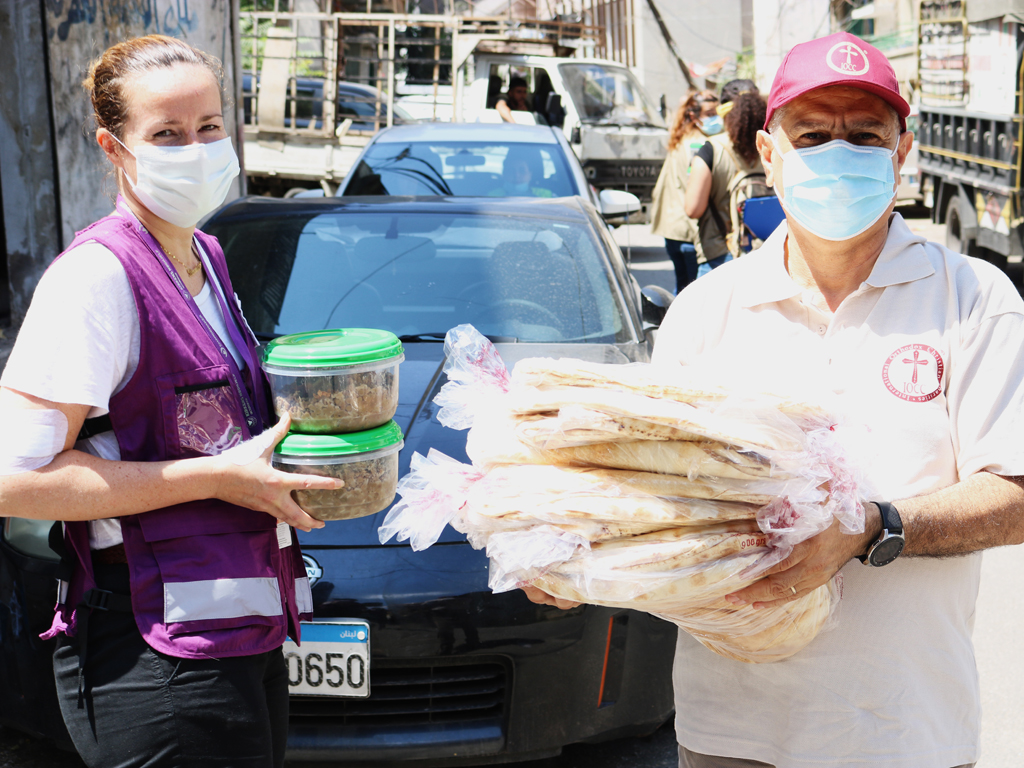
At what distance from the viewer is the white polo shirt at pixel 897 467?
1600 mm


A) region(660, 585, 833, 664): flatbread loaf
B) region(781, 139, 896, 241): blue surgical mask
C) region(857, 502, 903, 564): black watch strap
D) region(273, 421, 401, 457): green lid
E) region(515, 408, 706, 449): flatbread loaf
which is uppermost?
region(781, 139, 896, 241): blue surgical mask

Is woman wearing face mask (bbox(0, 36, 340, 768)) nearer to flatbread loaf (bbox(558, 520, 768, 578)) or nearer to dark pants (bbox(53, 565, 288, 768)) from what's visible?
dark pants (bbox(53, 565, 288, 768))

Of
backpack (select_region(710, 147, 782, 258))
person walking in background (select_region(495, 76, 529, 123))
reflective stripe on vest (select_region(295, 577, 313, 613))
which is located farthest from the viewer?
person walking in background (select_region(495, 76, 529, 123))

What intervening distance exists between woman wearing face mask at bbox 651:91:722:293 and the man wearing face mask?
17.2 feet

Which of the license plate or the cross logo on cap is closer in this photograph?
the cross logo on cap

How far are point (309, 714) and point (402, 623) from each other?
0.35m

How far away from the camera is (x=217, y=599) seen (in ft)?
5.40

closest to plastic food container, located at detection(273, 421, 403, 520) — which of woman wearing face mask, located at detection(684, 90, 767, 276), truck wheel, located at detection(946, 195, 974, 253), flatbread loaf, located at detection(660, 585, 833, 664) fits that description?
flatbread loaf, located at detection(660, 585, 833, 664)

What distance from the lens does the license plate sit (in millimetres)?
2537

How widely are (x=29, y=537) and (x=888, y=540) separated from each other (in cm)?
224

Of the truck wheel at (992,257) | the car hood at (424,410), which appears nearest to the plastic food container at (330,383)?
the car hood at (424,410)

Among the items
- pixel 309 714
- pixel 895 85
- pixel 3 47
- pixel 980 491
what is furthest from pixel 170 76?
pixel 3 47

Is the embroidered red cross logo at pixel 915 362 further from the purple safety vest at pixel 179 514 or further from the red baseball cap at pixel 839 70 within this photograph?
the purple safety vest at pixel 179 514

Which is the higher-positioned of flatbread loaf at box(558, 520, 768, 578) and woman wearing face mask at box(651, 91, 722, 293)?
woman wearing face mask at box(651, 91, 722, 293)
